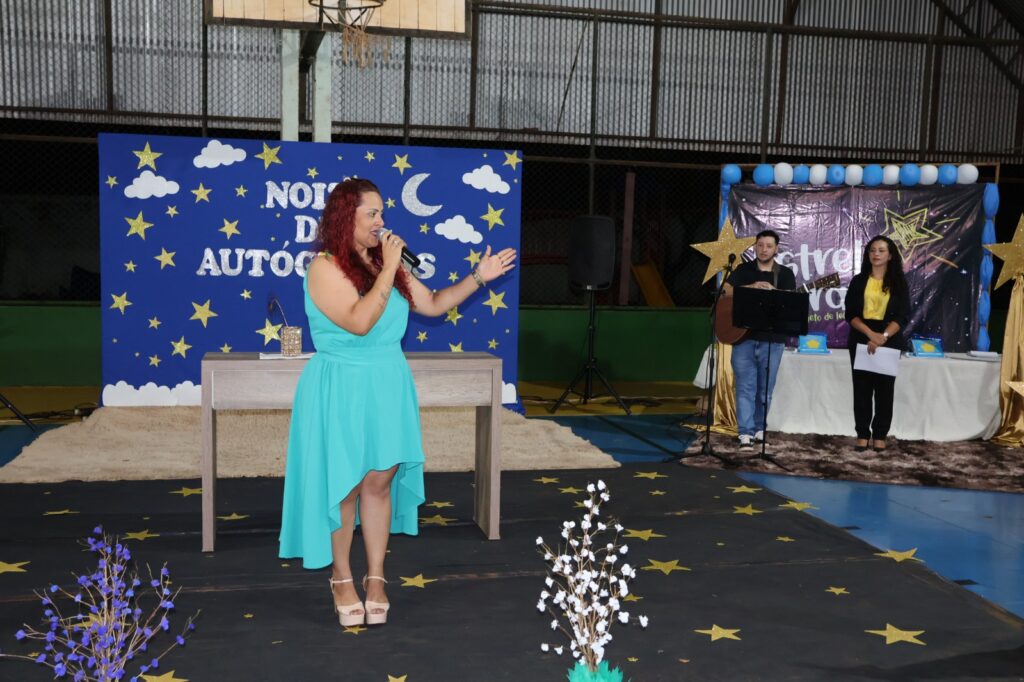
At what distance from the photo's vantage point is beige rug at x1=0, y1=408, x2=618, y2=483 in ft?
19.6

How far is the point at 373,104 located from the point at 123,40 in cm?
247

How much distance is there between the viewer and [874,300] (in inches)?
276

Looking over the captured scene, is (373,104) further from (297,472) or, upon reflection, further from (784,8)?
(297,472)

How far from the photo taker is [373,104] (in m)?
10.1

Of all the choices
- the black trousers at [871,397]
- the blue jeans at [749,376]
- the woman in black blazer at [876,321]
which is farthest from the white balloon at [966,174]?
the blue jeans at [749,376]

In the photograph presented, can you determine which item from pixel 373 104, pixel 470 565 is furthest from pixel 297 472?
pixel 373 104

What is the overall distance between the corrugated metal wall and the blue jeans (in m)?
3.62

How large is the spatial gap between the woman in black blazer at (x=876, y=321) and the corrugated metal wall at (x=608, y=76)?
11.8ft

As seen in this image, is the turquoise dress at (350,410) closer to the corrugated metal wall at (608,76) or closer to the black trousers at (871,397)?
the black trousers at (871,397)

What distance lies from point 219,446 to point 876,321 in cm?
461

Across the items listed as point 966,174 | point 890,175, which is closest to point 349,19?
point 890,175

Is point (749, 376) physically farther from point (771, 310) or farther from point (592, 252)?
point (592, 252)

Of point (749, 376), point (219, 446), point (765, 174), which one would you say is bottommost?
point (219, 446)

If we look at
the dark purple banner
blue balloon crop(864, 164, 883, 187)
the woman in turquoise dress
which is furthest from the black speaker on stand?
the woman in turquoise dress
